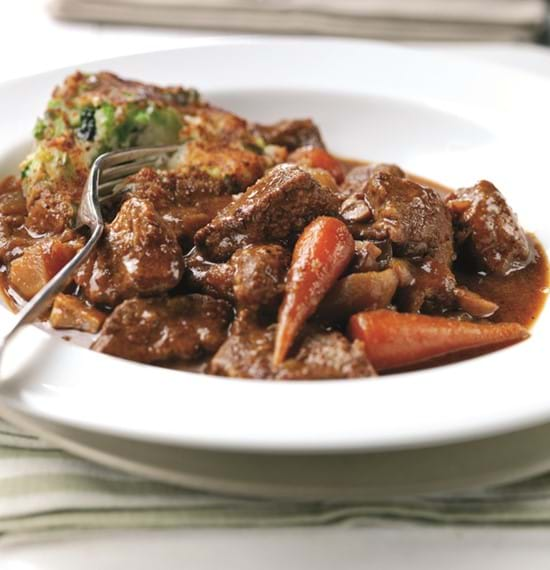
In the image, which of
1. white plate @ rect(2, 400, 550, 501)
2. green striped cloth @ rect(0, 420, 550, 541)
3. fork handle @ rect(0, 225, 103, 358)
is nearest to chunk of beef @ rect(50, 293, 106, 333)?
fork handle @ rect(0, 225, 103, 358)

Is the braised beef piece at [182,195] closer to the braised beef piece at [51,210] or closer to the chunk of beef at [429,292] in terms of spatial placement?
the braised beef piece at [51,210]

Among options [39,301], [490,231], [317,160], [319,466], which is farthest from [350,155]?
[319,466]

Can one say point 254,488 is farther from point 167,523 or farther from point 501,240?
point 501,240

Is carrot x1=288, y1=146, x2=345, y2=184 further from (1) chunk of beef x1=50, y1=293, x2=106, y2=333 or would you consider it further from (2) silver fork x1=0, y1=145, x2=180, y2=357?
(1) chunk of beef x1=50, y1=293, x2=106, y2=333

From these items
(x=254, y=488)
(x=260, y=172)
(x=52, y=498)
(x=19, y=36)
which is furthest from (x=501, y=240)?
(x=19, y=36)

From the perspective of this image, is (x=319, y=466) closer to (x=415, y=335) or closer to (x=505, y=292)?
(x=415, y=335)

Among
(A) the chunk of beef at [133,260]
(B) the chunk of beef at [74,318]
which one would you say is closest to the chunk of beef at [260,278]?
(A) the chunk of beef at [133,260]

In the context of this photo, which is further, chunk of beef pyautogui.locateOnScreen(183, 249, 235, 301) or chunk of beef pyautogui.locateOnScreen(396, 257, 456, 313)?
chunk of beef pyautogui.locateOnScreen(396, 257, 456, 313)

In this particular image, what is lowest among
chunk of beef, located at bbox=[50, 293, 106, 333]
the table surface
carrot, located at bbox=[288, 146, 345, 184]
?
the table surface
